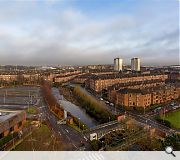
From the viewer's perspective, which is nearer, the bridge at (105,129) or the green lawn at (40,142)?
the green lawn at (40,142)

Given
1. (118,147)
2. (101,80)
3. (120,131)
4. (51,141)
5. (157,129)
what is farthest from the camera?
(101,80)

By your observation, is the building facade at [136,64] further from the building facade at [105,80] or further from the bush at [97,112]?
the bush at [97,112]

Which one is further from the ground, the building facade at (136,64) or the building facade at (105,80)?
Result: the building facade at (136,64)

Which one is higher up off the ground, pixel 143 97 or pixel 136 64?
pixel 136 64

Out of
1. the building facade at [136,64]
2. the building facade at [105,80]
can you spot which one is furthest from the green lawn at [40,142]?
the building facade at [136,64]

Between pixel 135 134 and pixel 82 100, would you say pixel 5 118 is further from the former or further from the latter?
pixel 82 100

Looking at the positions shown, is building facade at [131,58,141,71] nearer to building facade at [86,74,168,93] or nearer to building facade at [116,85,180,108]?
building facade at [86,74,168,93]

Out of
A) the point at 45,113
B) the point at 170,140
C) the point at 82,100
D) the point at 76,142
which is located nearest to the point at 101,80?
the point at 82,100

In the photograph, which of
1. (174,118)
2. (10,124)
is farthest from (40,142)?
(174,118)

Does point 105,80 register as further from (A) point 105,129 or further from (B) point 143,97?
(A) point 105,129
